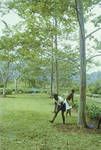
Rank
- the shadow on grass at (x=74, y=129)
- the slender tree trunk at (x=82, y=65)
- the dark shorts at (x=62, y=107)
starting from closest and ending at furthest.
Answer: the shadow on grass at (x=74, y=129) → the slender tree trunk at (x=82, y=65) → the dark shorts at (x=62, y=107)

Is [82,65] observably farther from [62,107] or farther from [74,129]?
[74,129]

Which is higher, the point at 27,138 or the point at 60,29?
the point at 60,29

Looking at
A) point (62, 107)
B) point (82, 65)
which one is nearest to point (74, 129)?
point (62, 107)

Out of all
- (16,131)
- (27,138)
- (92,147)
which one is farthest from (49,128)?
(92,147)

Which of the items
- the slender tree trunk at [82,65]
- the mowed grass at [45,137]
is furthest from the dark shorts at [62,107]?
the slender tree trunk at [82,65]

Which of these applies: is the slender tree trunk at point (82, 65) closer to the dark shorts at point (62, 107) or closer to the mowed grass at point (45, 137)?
the mowed grass at point (45, 137)

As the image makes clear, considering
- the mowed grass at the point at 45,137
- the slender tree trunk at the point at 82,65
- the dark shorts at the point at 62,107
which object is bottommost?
the mowed grass at the point at 45,137

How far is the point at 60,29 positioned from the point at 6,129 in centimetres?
485

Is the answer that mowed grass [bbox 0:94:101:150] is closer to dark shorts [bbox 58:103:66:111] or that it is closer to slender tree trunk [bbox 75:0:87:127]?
slender tree trunk [bbox 75:0:87:127]

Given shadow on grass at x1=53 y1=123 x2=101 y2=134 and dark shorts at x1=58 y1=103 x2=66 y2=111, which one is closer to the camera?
shadow on grass at x1=53 y1=123 x2=101 y2=134

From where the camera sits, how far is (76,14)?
16469 millimetres

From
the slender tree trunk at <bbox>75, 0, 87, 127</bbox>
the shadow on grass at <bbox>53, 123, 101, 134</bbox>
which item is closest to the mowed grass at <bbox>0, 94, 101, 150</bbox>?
the shadow on grass at <bbox>53, 123, 101, 134</bbox>

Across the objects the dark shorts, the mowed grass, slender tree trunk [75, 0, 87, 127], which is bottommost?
the mowed grass

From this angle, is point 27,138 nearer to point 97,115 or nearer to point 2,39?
point 2,39
